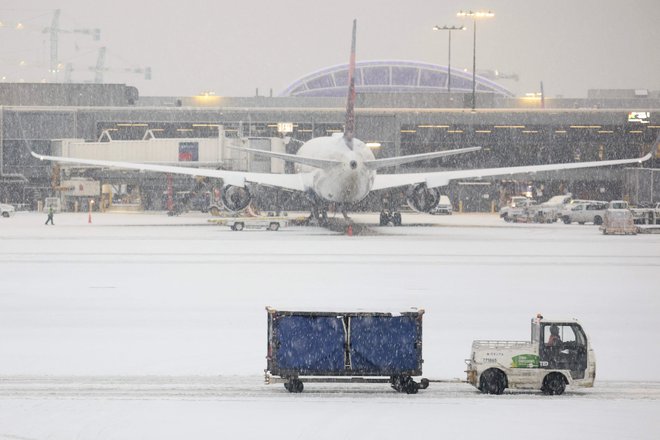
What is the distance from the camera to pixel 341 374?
53.0ft

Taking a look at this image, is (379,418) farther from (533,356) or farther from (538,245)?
(538,245)

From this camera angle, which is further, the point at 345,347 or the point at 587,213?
the point at 587,213

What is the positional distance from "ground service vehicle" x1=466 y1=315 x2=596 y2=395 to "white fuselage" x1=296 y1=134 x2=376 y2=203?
135 feet

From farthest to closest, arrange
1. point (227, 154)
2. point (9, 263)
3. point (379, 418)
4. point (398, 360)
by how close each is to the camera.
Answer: point (227, 154) < point (9, 263) < point (398, 360) < point (379, 418)

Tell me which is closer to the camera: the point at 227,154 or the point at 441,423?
the point at 441,423

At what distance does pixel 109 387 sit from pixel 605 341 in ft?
35.0

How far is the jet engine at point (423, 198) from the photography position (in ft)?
215

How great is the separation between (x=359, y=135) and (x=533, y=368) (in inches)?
3888

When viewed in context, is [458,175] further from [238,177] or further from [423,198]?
[238,177]

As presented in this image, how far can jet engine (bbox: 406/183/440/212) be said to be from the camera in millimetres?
65625

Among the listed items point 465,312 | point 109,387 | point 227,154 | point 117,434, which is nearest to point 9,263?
point 465,312

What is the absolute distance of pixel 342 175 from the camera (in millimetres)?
58219

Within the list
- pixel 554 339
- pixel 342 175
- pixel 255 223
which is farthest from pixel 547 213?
pixel 554 339

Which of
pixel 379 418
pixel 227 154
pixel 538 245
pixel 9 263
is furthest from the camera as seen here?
pixel 227 154
